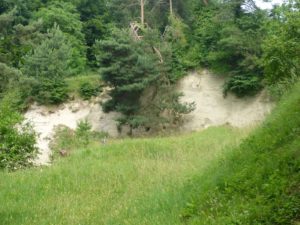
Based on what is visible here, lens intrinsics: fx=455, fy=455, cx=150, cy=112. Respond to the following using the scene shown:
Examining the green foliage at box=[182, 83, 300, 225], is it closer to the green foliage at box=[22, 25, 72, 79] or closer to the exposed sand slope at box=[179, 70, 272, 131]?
the exposed sand slope at box=[179, 70, 272, 131]

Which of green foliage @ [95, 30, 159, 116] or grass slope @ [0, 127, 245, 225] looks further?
green foliage @ [95, 30, 159, 116]

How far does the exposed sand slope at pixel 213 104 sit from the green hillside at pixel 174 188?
16.4 meters

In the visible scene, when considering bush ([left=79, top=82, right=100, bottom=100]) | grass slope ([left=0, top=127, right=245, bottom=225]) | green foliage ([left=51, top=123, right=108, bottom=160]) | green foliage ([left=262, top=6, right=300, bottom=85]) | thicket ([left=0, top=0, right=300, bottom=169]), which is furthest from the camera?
bush ([left=79, top=82, right=100, bottom=100])

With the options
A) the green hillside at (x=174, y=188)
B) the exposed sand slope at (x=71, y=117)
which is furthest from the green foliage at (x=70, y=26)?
the green hillside at (x=174, y=188)

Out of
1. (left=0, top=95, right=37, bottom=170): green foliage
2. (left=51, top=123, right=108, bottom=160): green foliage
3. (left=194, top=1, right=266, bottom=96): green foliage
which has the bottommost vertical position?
(left=51, top=123, right=108, bottom=160): green foliage

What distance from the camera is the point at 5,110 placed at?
18203mm

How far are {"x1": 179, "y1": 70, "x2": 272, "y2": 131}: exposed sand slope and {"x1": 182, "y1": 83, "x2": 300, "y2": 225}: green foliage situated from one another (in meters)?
20.7

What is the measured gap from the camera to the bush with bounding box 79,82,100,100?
1209 inches

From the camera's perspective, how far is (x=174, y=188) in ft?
26.7

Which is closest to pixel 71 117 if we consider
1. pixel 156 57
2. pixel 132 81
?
pixel 132 81

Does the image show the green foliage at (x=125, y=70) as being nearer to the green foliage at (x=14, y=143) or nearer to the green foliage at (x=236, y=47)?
the green foliage at (x=236, y=47)

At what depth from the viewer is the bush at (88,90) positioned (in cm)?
3070

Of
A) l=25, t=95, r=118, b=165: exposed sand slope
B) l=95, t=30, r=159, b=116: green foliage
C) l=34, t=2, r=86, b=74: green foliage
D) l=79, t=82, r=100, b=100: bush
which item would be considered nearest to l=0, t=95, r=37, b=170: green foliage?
l=95, t=30, r=159, b=116: green foliage

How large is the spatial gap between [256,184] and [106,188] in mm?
4695
